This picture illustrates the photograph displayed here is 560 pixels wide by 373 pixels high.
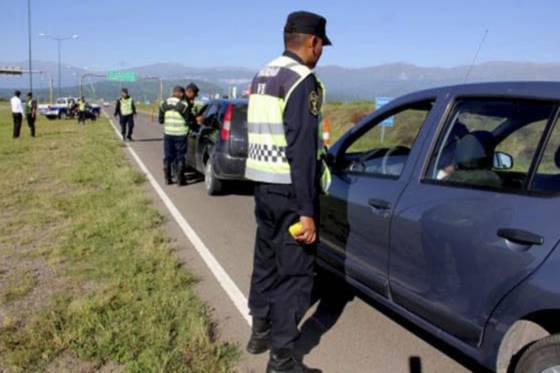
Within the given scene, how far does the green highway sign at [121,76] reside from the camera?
245ft

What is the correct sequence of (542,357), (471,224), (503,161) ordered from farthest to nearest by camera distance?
(503,161), (471,224), (542,357)

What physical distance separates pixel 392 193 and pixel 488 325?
1056mm

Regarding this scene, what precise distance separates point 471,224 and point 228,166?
619 centimetres

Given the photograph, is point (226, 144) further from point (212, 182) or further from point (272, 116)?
point (272, 116)

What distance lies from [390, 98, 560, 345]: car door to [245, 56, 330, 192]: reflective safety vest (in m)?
0.68

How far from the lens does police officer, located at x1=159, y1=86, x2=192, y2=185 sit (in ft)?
32.9

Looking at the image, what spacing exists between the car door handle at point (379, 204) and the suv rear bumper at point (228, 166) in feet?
17.2

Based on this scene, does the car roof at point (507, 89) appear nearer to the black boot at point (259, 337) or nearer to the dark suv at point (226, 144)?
the black boot at point (259, 337)

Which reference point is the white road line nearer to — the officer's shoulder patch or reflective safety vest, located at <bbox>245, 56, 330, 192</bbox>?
reflective safety vest, located at <bbox>245, 56, 330, 192</bbox>

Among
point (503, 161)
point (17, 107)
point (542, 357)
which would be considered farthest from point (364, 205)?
point (17, 107)

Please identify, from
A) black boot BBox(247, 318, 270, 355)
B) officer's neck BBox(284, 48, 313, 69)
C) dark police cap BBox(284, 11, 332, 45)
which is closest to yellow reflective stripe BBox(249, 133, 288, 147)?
officer's neck BBox(284, 48, 313, 69)

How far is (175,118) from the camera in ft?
32.8

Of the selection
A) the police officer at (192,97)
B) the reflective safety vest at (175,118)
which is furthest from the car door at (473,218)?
the police officer at (192,97)

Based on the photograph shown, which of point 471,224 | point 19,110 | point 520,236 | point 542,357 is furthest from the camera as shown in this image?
point 19,110
